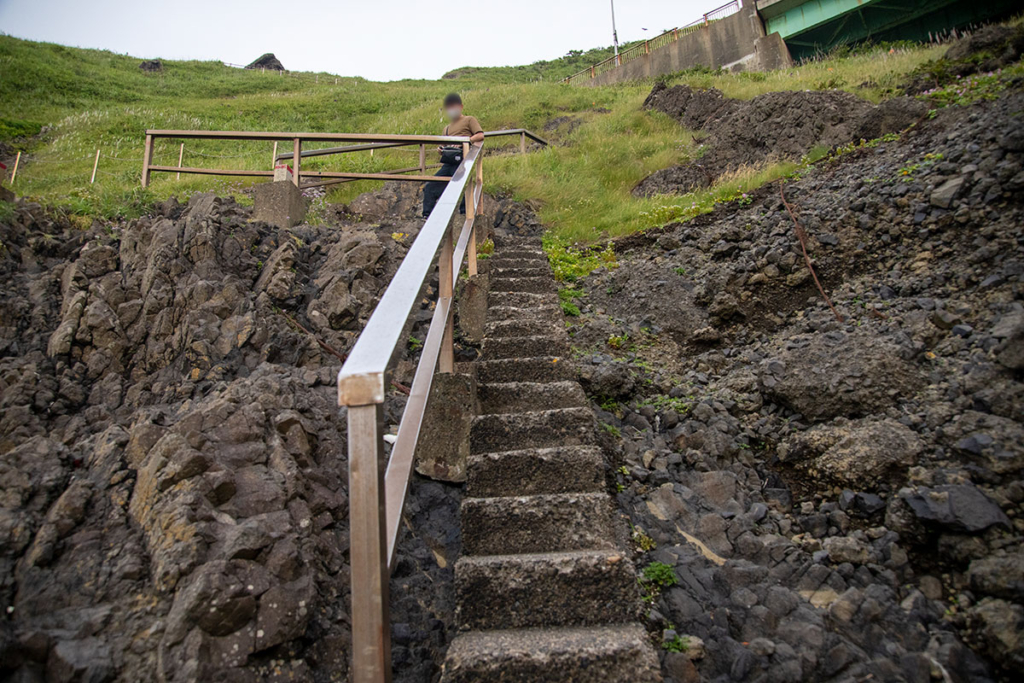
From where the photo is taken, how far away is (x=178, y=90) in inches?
1031

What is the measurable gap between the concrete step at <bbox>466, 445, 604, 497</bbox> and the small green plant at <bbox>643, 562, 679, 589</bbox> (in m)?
0.43

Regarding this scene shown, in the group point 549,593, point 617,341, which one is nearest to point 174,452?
point 549,593

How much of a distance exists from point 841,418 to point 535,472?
1854mm

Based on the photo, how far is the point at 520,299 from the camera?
152 inches

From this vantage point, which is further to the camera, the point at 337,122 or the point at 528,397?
the point at 337,122

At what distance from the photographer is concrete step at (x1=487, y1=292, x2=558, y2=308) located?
3834mm

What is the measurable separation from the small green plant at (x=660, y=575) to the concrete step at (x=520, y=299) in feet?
6.35

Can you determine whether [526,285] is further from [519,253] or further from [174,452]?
[174,452]

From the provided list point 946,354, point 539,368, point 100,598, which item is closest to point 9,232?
point 100,598

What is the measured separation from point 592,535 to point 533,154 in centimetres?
826

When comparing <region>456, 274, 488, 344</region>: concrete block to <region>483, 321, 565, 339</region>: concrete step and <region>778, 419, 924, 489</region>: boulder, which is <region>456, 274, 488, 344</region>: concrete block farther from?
<region>778, 419, 924, 489</region>: boulder

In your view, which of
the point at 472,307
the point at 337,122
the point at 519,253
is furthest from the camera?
the point at 337,122

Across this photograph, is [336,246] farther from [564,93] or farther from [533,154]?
[564,93]

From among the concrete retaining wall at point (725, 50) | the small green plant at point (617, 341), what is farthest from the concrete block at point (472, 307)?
the concrete retaining wall at point (725, 50)
